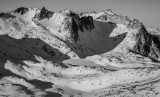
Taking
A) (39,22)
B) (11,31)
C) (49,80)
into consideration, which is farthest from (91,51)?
(49,80)

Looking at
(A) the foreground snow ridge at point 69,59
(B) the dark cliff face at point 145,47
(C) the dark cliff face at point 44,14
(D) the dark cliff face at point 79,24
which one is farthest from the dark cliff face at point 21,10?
(B) the dark cliff face at point 145,47

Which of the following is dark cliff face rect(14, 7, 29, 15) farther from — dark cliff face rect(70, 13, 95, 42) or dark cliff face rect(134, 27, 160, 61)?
dark cliff face rect(134, 27, 160, 61)

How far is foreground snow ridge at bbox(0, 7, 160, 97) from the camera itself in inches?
Answer: 2552

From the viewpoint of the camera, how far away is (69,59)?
5162 inches

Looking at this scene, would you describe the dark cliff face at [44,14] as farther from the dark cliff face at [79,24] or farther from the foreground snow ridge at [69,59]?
the dark cliff face at [79,24]

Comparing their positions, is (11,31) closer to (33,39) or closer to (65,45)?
(33,39)

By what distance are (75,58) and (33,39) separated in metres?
23.7

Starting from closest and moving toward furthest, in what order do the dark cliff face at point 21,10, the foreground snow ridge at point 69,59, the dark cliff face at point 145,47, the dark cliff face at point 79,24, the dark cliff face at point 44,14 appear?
the foreground snow ridge at point 69,59 → the dark cliff face at point 44,14 → the dark cliff face at point 79,24 → the dark cliff face at point 21,10 → the dark cliff face at point 145,47

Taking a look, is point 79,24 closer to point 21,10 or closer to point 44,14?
point 44,14

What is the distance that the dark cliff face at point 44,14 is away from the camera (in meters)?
171


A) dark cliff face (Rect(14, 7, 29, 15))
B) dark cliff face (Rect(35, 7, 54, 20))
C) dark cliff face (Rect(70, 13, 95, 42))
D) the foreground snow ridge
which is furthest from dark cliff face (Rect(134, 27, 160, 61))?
dark cliff face (Rect(14, 7, 29, 15))

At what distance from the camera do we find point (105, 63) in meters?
122

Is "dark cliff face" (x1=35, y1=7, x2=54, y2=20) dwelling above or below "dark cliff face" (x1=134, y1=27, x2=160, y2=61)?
above

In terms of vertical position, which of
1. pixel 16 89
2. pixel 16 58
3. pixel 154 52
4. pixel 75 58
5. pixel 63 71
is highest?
pixel 154 52
